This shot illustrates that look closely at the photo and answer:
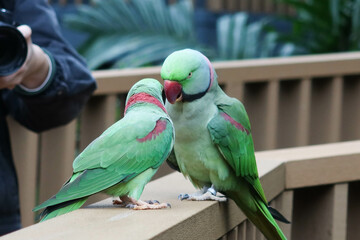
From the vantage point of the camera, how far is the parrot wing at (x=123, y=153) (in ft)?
4.00

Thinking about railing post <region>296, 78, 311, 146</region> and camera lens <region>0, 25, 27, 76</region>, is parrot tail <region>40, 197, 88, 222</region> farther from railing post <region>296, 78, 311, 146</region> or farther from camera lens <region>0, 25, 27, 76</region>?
railing post <region>296, 78, 311, 146</region>

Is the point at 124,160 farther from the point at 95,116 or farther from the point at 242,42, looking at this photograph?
the point at 242,42

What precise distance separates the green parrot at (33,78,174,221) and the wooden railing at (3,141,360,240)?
1.3 inches

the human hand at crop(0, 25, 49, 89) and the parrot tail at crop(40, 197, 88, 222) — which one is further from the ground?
the human hand at crop(0, 25, 49, 89)

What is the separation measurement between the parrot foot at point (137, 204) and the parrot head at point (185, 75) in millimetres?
196

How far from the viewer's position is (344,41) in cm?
565

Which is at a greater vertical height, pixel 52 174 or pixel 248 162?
pixel 248 162

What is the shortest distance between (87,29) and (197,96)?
507cm

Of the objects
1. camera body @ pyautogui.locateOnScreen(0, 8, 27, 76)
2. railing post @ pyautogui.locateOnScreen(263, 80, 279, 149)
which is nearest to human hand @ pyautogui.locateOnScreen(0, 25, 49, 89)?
camera body @ pyautogui.locateOnScreen(0, 8, 27, 76)

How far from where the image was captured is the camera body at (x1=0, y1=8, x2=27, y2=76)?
6.14 feet

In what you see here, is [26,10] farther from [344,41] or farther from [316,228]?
[344,41]

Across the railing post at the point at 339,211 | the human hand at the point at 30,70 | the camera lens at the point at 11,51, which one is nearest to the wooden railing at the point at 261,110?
the human hand at the point at 30,70

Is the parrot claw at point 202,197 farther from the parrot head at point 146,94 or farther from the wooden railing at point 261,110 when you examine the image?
the wooden railing at point 261,110

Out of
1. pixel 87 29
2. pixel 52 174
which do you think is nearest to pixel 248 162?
pixel 52 174
